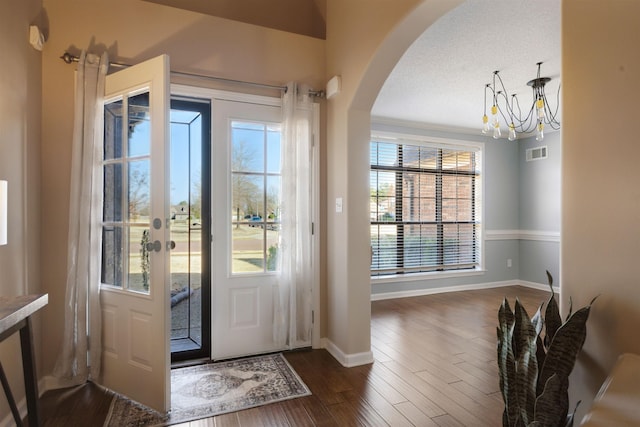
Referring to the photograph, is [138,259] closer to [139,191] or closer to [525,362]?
[139,191]

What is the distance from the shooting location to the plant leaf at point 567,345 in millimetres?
1010

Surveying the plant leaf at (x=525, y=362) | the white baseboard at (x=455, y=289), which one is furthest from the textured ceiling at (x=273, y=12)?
the white baseboard at (x=455, y=289)

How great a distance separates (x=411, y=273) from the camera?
16.2ft

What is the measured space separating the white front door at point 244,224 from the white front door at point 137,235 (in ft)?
1.99

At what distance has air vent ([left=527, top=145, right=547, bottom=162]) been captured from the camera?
5.28 m

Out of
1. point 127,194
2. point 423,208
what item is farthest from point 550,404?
point 423,208

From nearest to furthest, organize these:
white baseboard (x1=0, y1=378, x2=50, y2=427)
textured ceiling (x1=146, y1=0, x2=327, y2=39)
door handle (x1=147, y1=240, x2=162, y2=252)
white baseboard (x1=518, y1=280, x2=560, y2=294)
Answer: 1. white baseboard (x1=0, y1=378, x2=50, y2=427)
2. door handle (x1=147, y1=240, x2=162, y2=252)
3. textured ceiling (x1=146, y1=0, x2=327, y2=39)
4. white baseboard (x1=518, y1=280, x2=560, y2=294)

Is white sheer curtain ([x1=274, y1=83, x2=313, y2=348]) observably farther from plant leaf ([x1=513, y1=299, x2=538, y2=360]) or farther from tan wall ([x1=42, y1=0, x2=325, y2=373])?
plant leaf ([x1=513, y1=299, x2=538, y2=360])

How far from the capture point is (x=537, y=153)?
211 inches

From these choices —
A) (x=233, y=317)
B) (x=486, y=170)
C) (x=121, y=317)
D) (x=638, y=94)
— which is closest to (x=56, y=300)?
(x=121, y=317)

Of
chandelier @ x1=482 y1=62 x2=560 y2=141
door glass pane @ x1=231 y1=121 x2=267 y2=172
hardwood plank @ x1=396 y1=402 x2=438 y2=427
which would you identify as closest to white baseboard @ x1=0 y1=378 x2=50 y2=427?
door glass pane @ x1=231 y1=121 x2=267 y2=172

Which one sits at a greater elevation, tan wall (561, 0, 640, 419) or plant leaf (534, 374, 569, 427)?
tan wall (561, 0, 640, 419)

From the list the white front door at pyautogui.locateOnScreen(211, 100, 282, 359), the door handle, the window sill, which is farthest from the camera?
the window sill

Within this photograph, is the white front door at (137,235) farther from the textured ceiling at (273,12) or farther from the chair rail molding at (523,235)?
the chair rail molding at (523,235)
